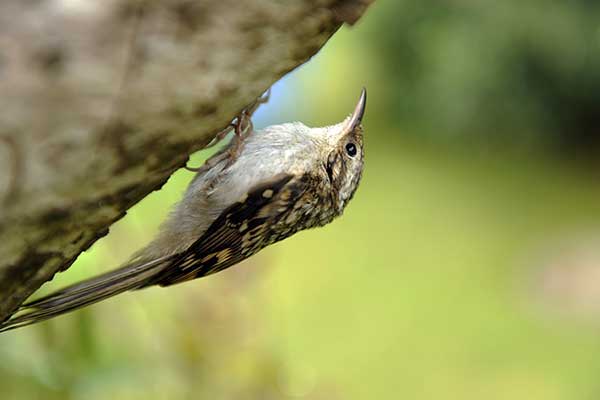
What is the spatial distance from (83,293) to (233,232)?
1.63 feet

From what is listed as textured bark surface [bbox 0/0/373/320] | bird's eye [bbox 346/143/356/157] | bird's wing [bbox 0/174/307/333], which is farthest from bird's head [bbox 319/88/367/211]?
textured bark surface [bbox 0/0/373/320]

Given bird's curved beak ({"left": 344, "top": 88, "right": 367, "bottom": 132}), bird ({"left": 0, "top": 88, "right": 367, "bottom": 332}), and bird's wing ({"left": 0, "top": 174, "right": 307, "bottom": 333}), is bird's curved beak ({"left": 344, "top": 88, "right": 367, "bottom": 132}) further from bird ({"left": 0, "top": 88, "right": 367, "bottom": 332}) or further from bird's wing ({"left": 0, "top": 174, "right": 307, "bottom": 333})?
bird's wing ({"left": 0, "top": 174, "right": 307, "bottom": 333})

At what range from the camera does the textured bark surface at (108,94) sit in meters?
1.01

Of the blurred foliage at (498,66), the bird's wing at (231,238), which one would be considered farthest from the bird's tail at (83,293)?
the blurred foliage at (498,66)

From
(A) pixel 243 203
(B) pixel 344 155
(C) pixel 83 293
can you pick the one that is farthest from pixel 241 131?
(C) pixel 83 293

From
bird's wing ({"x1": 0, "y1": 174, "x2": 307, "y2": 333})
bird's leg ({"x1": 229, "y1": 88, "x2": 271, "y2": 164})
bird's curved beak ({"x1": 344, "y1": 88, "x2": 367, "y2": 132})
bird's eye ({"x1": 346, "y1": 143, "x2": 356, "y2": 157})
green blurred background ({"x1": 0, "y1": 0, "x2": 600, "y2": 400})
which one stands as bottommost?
bird's wing ({"x1": 0, "y1": 174, "x2": 307, "y2": 333})

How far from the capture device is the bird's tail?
1.58 metres

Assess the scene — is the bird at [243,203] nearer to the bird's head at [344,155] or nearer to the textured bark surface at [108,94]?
the bird's head at [344,155]

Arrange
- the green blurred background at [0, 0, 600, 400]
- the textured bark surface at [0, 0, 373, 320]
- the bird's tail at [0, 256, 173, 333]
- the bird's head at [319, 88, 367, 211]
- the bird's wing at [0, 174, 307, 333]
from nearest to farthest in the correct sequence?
the textured bark surface at [0, 0, 373, 320] → the bird's tail at [0, 256, 173, 333] → the bird's wing at [0, 174, 307, 333] → the bird's head at [319, 88, 367, 211] → the green blurred background at [0, 0, 600, 400]

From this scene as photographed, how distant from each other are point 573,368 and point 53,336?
20.7ft

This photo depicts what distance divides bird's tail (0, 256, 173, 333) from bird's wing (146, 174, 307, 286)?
0.08 meters

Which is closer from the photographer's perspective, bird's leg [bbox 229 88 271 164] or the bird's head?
bird's leg [bbox 229 88 271 164]

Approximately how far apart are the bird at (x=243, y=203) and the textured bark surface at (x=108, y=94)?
732 millimetres

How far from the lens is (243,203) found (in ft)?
7.02
